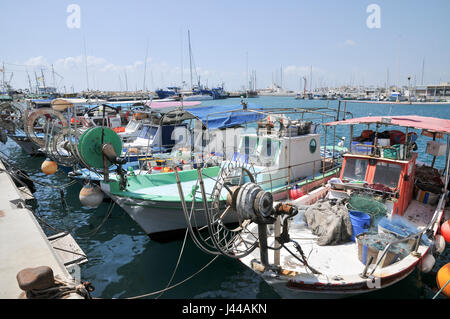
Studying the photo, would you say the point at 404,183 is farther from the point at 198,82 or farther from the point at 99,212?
the point at 198,82

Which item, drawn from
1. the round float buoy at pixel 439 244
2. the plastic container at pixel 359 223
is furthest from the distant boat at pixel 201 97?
the round float buoy at pixel 439 244

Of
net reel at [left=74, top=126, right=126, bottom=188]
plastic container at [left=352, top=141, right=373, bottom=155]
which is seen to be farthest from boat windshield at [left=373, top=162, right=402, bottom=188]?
net reel at [left=74, top=126, right=126, bottom=188]

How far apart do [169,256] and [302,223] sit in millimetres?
4166

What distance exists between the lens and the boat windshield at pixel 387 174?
801 cm

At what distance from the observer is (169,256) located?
352 inches

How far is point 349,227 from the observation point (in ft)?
22.9

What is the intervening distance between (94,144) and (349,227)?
21.7 feet

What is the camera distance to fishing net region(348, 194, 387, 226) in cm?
727

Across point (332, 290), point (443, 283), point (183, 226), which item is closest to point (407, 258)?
point (443, 283)

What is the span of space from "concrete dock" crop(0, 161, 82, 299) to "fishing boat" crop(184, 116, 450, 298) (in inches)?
110

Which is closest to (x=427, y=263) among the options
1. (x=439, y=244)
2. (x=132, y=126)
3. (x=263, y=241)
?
(x=439, y=244)

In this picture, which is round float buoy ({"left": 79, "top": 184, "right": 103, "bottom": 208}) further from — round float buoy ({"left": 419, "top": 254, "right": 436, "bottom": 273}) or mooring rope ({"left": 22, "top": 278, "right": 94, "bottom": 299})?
round float buoy ({"left": 419, "top": 254, "right": 436, "bottom": 273})

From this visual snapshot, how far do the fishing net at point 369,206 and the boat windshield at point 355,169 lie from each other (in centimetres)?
112
